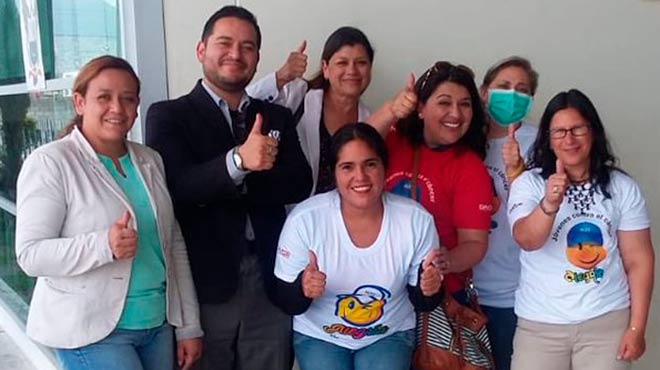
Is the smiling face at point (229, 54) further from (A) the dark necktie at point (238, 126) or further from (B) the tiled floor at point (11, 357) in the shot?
(B) the tiled floor at point (11, 357)

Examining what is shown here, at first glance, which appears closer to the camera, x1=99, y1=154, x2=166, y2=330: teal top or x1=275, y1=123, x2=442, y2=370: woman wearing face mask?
x1=99, y1=154, x2=166, y2=330: teal top

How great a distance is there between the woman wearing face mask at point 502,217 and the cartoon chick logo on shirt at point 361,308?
0.60m

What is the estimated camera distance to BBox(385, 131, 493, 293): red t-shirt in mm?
2438

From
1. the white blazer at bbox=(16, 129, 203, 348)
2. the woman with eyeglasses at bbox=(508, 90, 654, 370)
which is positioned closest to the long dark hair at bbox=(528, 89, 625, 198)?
the woman with eyeglasses at bbox=(508, 90, 654, 370)

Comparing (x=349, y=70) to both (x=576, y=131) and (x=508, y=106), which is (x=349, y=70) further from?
(x=576, y=131)

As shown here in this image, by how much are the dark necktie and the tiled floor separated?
Answer: 233cm

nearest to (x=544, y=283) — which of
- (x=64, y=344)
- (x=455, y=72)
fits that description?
(x=455, y=72)

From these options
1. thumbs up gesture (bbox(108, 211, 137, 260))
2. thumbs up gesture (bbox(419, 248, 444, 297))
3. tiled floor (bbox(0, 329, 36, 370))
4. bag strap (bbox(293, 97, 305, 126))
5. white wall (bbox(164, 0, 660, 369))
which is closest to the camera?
thumbs up gesture (bbox(108, 211, 137, 260))

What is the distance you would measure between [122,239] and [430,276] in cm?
92

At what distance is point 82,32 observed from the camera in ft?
11.3

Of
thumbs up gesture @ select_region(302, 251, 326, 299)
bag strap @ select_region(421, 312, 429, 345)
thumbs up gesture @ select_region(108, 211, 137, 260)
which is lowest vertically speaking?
bag strap @ select_region(421, 312, 429, 345)

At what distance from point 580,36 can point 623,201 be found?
1357 millimetres

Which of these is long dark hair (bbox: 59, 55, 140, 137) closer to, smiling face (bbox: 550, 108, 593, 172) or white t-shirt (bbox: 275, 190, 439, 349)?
white t-shirt (bbox: 275, 190, 439, 349)

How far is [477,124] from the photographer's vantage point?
8.40 ft
